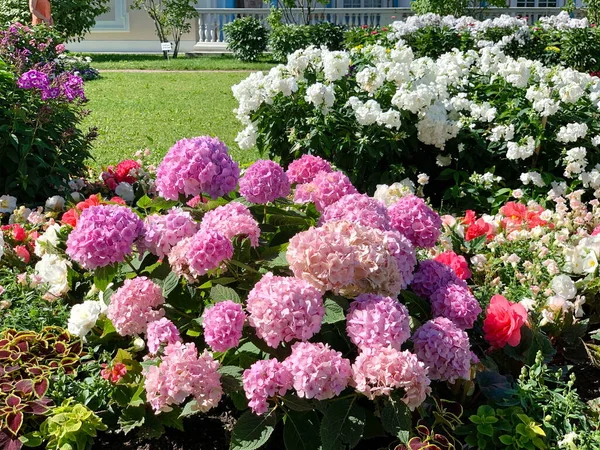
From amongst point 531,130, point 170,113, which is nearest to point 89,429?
point 531,130

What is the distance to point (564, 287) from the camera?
2.79m

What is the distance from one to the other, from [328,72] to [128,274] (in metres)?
2.90

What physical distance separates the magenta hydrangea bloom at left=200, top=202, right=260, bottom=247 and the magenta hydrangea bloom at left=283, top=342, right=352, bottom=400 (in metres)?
0.46

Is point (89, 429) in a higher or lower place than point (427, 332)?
lower

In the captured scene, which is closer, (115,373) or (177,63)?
(115,373)

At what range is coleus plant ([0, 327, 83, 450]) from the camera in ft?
6.91

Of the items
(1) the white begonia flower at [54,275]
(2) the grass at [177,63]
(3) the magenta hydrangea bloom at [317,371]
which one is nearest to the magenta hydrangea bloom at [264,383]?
(3) the magenta hydrangea bloom at [317,371]

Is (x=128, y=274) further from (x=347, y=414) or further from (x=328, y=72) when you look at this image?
(x=328, y=72)

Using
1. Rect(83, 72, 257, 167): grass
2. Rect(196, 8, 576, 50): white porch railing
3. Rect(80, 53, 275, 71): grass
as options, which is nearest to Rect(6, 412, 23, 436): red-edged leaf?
Rect(83, 72, 257, 167): grass

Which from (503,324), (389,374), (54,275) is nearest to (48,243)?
(54,275)

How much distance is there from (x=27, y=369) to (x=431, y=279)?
4.39 feet

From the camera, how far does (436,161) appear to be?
208 inches

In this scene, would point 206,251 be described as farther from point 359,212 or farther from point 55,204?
point 55,204

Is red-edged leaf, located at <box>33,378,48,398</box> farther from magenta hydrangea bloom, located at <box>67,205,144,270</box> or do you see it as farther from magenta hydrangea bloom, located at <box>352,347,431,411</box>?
magenta hydrangea bloom, located at <box>352,347,431,411</box>
